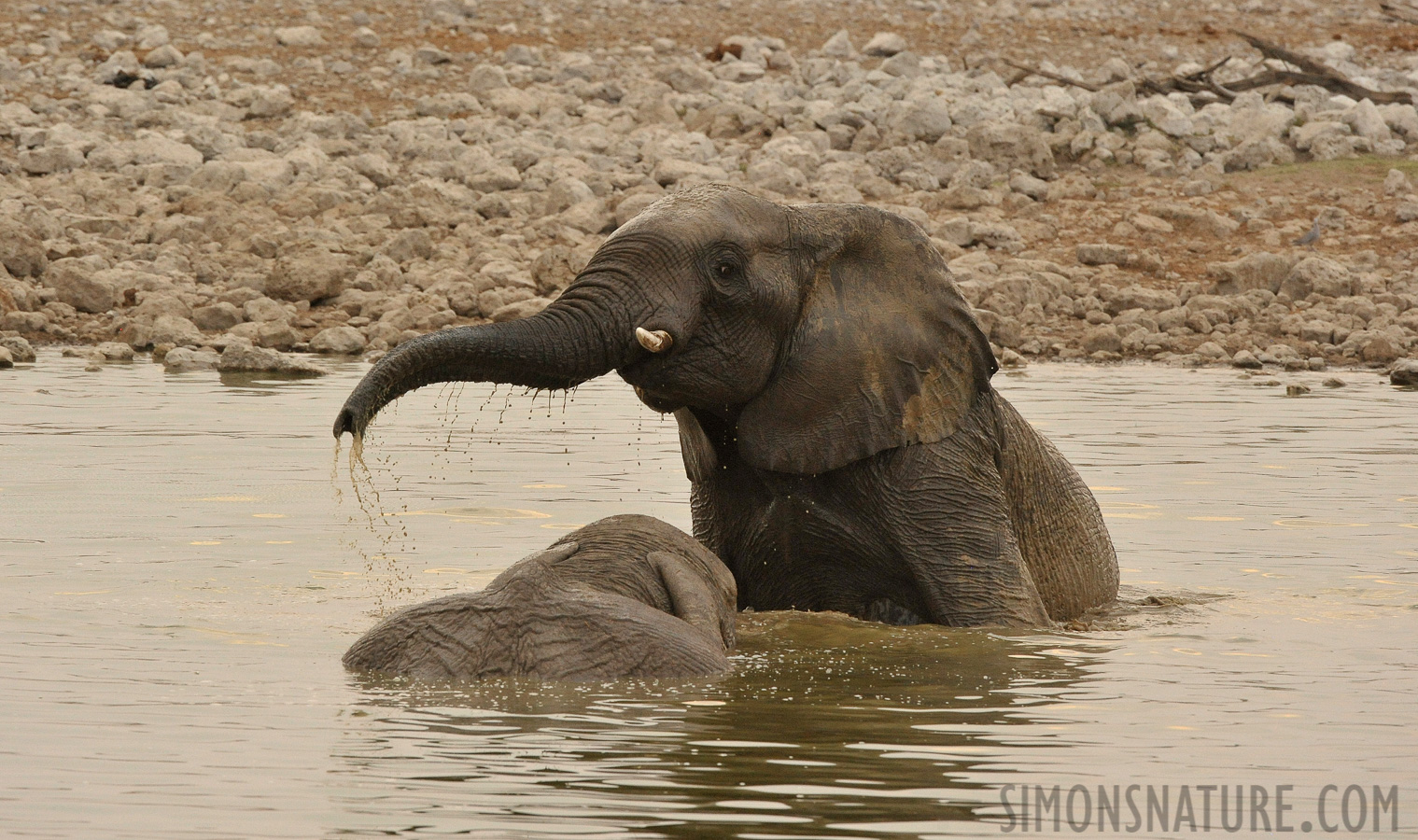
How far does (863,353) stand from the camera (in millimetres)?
8648

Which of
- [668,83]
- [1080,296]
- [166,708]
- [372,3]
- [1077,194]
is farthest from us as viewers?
[372,3]

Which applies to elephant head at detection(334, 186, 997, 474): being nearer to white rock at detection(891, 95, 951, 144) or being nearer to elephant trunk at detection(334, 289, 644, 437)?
elephant trunk at detection(334, 289, 644, 437)

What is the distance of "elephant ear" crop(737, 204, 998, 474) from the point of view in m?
8.56

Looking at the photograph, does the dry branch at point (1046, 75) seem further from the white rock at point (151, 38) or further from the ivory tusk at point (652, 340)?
the ivory tusk at point (652, 340)

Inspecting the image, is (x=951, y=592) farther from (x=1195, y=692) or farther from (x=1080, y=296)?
(x=1080, y=296)

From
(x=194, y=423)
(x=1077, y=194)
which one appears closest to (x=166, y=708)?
(x=194, y=423)

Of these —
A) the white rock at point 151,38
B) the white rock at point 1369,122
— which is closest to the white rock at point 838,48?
the white rock at point 1369,122

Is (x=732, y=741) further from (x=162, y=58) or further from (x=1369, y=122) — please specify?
(x=162, y=58)

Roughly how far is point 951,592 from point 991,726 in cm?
178

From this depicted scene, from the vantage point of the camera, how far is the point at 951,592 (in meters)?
8.80

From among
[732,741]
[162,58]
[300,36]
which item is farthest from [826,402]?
[300,36]

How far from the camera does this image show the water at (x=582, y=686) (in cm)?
592

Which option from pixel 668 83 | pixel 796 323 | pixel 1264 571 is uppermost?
pixel 668 83

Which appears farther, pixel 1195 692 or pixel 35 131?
pixel 35 131
